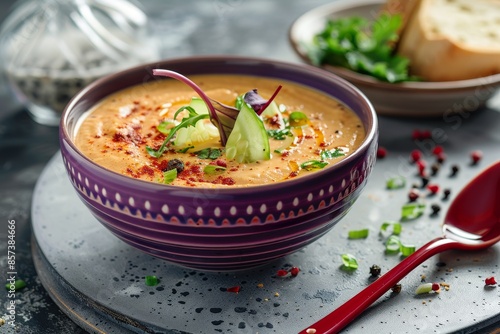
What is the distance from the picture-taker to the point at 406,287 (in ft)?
6.98

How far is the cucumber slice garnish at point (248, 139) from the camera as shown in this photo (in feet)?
6.83

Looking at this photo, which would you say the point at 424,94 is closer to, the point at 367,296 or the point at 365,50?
the point at 365,50

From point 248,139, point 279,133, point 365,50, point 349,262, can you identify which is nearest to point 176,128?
point 248,139

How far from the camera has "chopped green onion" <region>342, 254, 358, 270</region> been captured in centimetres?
222

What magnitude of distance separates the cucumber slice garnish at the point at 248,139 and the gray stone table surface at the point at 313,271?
37 cm

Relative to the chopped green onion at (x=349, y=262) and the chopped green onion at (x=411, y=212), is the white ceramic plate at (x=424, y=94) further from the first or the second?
the chopped green onion at (x=349, y=262)

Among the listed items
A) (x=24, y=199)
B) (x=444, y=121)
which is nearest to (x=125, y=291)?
(x=24, y=199)

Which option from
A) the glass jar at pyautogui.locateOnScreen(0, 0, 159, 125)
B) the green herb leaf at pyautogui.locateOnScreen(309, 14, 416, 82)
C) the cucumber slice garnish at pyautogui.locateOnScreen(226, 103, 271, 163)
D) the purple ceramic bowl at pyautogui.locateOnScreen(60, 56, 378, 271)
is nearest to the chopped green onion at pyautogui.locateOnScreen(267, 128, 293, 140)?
the cucumber slice garnish at pyautogui.locateOnScreen(226, 103, 271, 163)

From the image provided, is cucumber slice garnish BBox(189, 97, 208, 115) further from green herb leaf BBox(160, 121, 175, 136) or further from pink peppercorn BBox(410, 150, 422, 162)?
pink peppercorn BBox(410, 150, 422, 162)

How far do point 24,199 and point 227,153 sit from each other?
1.07 m

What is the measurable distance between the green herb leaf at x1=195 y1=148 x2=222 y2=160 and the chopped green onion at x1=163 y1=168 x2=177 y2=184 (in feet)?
0.48

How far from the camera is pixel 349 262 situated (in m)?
2.23

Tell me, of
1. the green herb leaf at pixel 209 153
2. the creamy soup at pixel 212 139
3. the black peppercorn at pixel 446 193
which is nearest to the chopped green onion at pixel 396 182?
the black peppercorn at pixel 446 193

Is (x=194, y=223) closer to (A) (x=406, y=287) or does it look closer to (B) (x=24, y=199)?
(A) (x=406, y=287)
